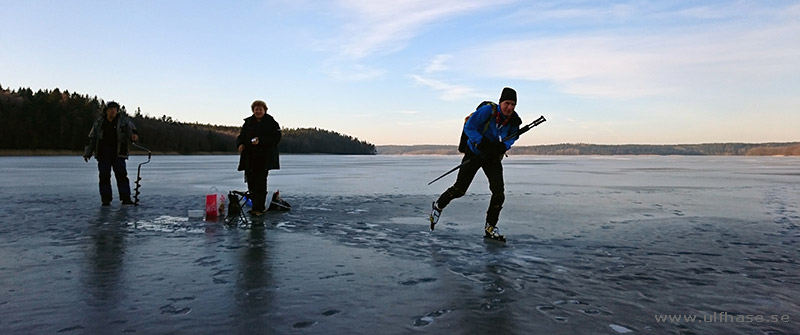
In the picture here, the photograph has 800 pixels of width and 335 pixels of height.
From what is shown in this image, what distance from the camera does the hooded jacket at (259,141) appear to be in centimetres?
894

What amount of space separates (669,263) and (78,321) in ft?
17.0

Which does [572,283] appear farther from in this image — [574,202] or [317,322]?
[574,202]

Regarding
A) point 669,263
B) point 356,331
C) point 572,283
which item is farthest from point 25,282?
point 669,263

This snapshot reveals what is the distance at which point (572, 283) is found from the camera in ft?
13.6

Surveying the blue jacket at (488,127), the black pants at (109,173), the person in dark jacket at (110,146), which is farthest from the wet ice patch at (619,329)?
the black pants at (109,173)

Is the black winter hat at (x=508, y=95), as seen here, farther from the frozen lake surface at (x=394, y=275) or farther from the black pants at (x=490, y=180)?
the frozen lake surface at (x=394, y=275)

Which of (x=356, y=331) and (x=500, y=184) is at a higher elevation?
(x=500, y=184)

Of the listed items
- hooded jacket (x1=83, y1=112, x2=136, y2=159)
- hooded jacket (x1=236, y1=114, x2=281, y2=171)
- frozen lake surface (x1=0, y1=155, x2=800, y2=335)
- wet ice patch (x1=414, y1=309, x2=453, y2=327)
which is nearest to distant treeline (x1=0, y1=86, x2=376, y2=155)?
hooded jacket (x1=83, y1=112, x2=136, y2=159)

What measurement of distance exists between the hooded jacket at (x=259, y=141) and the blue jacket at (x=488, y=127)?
4055 mm

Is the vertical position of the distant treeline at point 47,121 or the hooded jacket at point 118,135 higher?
the distant treeline at point 47,121

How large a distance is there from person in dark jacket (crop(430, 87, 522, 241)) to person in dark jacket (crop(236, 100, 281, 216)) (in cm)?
403

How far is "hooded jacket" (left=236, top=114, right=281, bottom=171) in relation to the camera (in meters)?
8.94

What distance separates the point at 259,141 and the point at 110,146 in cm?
383

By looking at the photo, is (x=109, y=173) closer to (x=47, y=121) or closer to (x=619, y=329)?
(x=619, y=329)
